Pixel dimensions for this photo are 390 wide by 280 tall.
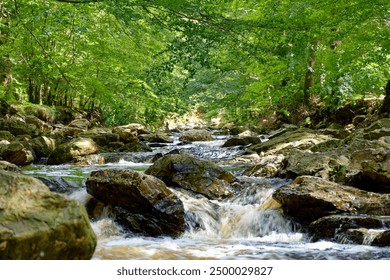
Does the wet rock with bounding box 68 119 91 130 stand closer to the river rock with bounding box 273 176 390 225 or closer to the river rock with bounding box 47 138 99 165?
the river rock with bounding box 47 138 99 165

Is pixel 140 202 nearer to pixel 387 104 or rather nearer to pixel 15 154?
pixel 15 154

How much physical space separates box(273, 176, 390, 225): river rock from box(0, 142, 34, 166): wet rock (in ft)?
22.5

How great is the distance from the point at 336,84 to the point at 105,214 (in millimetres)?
9727

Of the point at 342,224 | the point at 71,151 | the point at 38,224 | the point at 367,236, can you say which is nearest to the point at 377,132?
the point at 342,224

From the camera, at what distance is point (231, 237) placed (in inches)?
214

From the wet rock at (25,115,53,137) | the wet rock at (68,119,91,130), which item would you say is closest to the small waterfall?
the wet rock at (25,115,53,137)

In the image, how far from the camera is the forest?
6.17 meters

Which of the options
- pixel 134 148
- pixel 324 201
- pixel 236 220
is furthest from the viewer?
pixel 134 148

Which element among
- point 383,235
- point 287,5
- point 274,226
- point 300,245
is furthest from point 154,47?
point 383,235

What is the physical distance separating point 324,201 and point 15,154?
763 centimetres

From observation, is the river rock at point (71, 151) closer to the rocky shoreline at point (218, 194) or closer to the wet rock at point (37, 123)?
the rocky shoreline at point (218, 194)

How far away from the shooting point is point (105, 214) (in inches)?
219

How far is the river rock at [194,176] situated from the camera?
697 cm

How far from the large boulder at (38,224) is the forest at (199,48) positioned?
11.3 feet
